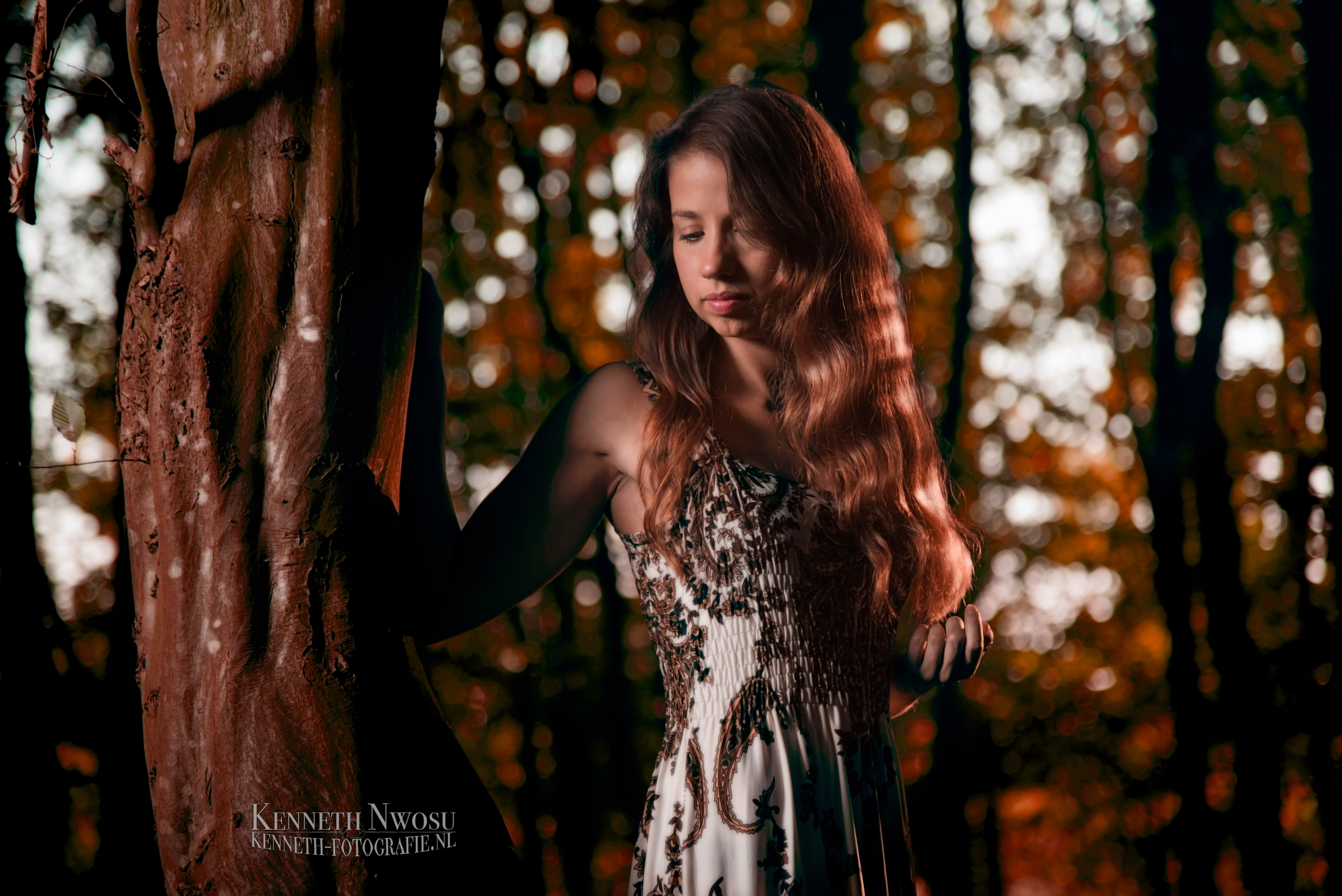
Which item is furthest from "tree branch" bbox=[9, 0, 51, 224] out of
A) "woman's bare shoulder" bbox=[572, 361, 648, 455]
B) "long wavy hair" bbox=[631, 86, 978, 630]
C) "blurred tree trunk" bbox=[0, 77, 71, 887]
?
"blurred tree trunk" bbox=[0, 77, 71, 887]

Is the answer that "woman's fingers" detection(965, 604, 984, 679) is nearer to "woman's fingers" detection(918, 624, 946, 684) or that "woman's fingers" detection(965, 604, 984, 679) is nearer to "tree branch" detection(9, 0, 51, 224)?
"woman's fingers" detection(918, 624, 946, 684)

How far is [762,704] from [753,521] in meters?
0.31

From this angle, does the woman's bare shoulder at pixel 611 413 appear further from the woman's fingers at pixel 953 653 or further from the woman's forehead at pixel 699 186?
the woman's fingers at pixel 953 653

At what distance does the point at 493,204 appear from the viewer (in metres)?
6.75

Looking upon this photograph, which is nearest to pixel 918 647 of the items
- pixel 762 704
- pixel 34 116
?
pixel 762 704

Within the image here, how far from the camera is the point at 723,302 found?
1581 millimetres

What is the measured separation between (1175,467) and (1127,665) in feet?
5.65

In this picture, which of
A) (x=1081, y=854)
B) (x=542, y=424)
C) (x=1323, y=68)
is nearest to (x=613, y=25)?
(x=1323, y=68)

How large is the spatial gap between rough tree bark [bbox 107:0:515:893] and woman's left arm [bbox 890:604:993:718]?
0.89 metres

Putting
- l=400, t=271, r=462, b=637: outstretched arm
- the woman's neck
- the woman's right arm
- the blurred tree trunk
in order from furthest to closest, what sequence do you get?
the blurred tree trunk → the woman's neck → the woman's right arm → l=400, t=271, r=462, b=637: outstretched arm

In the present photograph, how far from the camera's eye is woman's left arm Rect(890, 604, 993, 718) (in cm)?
174

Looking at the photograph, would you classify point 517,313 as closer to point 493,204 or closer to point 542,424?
point 493,204

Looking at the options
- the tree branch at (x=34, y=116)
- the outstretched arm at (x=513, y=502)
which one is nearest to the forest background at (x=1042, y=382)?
the outstretched arm at (x=513, y=502)

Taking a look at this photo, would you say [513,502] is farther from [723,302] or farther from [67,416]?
[67,416]
